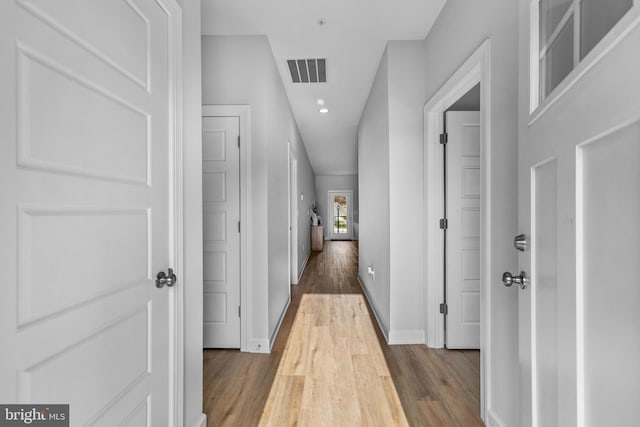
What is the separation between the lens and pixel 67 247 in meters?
0.84

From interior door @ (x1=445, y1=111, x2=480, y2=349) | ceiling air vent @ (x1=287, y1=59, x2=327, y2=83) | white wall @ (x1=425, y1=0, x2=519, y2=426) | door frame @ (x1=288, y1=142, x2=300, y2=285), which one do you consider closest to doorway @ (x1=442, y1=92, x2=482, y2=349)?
interior door @ (x1=445, y1=111, x2=480, y2=349)

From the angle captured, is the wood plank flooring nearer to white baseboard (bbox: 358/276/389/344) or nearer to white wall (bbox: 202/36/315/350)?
white baseboard (bbox: 358/276/389/344)

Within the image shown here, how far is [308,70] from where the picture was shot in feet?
11.5

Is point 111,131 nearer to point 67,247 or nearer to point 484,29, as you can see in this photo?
point 67,247

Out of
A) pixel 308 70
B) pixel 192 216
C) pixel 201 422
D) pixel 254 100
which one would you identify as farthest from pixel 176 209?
pixel 308 70

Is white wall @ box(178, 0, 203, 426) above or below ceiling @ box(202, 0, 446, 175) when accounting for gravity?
below

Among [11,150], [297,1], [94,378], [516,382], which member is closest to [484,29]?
[297,1]

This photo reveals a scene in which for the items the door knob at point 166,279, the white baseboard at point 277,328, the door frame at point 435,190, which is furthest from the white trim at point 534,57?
the white baseboard at point 277,328

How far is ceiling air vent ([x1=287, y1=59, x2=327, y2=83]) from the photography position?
331 cm

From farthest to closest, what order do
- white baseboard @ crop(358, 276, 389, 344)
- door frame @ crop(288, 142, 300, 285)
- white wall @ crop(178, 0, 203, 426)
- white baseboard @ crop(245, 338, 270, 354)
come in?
door frame @ crop(288, 142, 300, 285), white baseboard @ crop(358, 276, 389, 344), white baseboard @ crop(245, 338, 270, 354), white wall @ crop(178, 0, 203, 426)

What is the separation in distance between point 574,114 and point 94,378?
140 centimetres

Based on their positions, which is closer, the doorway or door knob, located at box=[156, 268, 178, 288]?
door knob, located at box=[156, 268, 178, 288]

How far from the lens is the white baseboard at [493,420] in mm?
1637

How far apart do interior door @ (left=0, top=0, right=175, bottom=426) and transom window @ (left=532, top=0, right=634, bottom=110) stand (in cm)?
124
